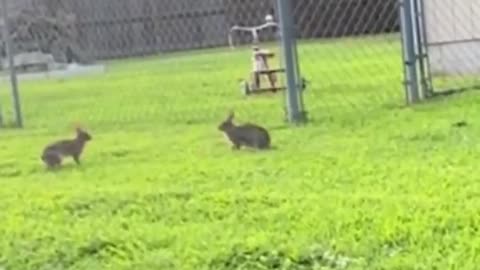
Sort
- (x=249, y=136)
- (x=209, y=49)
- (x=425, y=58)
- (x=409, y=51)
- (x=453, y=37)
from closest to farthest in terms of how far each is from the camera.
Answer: (x=249, y=136), (x=409, y=51), (x=425, y=58), (x=453, y=37), (x=209, y=49)

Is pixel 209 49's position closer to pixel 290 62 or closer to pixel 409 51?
pixel 409 51

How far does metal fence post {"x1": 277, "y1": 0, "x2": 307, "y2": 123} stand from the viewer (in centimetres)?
862

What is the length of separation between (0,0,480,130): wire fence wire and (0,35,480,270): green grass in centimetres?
60

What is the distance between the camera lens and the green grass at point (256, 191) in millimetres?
4402

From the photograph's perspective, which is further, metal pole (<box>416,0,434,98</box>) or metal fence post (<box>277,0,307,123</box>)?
metal pole (<box>416,0,434,98</box>)

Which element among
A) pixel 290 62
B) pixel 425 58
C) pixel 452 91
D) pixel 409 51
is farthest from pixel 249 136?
pixel 452 91

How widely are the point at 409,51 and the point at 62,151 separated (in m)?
2.96

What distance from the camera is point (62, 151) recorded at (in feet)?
23.5

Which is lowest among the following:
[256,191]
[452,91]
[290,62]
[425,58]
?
[452,91]

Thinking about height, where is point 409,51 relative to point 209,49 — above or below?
above

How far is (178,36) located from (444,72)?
2.54m

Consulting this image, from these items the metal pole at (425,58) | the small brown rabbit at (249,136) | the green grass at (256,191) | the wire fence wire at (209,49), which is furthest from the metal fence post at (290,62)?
the small brown rabbit at (249,136)

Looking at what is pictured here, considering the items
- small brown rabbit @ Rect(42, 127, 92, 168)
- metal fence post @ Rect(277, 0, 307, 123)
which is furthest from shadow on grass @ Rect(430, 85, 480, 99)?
small brown rabbit @ Rect(42, 127, 92, 168)

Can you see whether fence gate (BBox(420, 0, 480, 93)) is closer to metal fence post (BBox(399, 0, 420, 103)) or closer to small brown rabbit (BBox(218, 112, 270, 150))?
metal fence post (BBox(399, 0, 420, 103))
